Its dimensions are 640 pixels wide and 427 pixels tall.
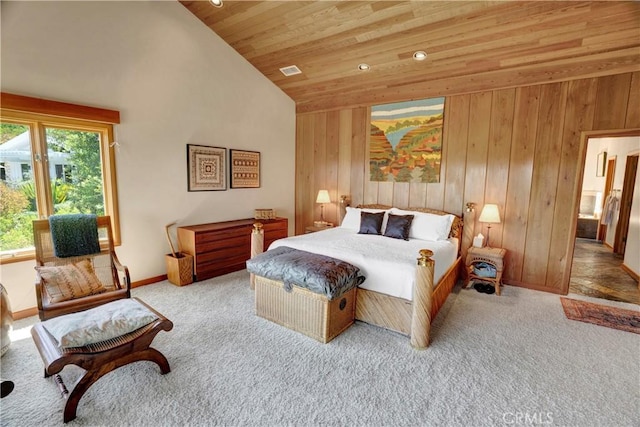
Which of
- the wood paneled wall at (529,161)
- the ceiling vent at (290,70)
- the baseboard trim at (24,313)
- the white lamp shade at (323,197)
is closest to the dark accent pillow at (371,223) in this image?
the wood paneled wall at (529,161)

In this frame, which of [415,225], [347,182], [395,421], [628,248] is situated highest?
[347,182]

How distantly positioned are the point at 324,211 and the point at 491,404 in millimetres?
4048

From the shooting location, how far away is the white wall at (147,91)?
9.74ft

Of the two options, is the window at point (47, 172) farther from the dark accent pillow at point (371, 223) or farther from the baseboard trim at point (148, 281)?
the dark accent pillow at point (371, 223)

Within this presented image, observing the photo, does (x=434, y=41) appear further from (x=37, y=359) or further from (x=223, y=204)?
(x=37, y=359)

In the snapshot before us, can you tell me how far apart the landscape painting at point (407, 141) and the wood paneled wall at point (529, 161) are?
0.41 feet

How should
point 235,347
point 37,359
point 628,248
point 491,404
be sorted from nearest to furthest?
point 491,404, point 37,359, point 235,347, point 628,248

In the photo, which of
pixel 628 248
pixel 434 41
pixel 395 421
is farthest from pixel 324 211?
pixel 628 248

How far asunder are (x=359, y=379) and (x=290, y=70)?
440 centimetres

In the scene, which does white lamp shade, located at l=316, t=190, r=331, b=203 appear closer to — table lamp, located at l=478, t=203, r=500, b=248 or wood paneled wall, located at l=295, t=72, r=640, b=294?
wood paneled wall, located at l=295, t=72, r=640, b=294

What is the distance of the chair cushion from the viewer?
8.61ft

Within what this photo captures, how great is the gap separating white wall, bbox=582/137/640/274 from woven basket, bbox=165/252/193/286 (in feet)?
20.2

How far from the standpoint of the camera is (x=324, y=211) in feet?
18.6

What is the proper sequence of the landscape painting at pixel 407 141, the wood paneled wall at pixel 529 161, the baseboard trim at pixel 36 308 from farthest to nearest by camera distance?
the landscape painting at pixel 407 141 → the wood paneled wall at pixel 529 161 → the baseboard trim at pixel 36 308
